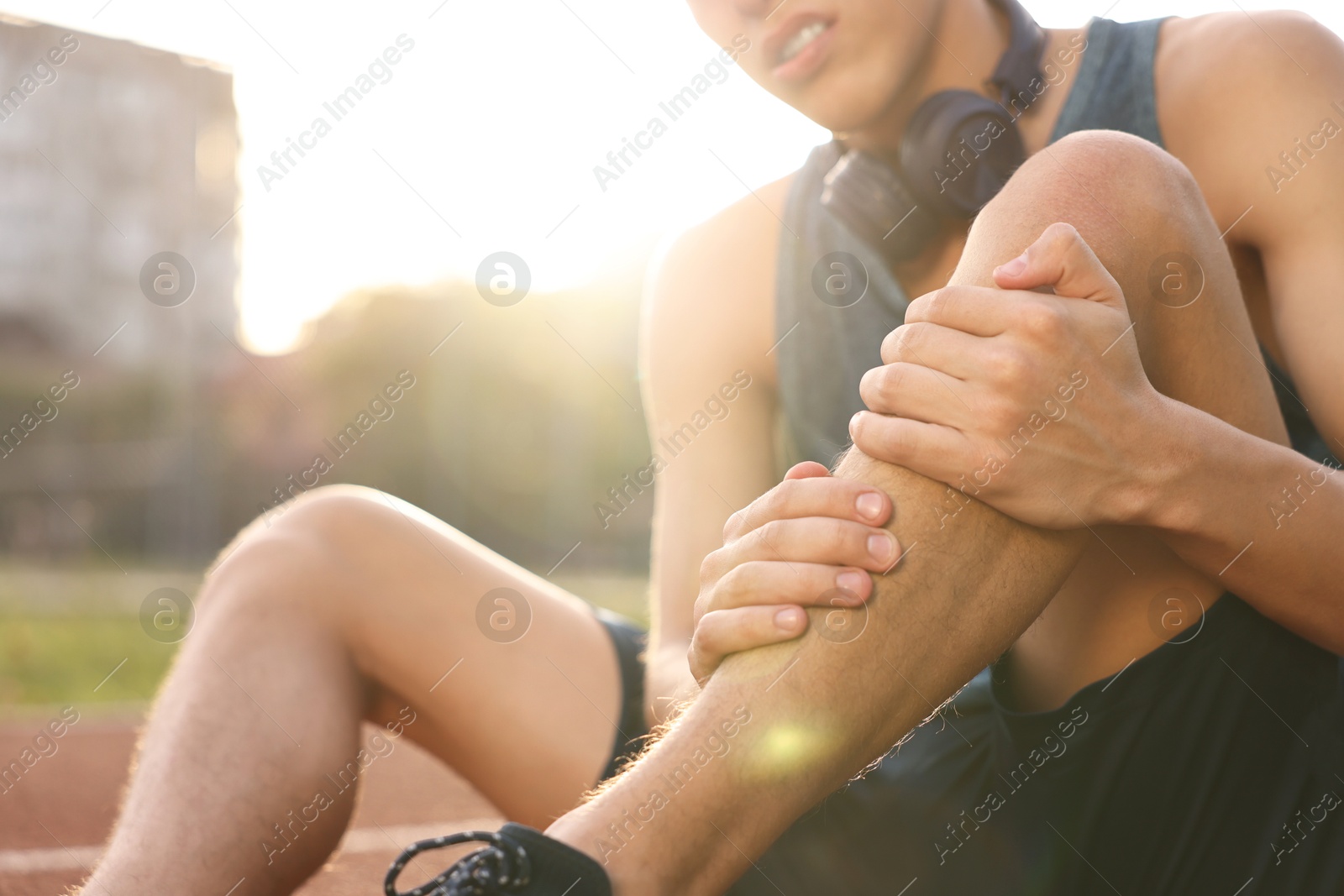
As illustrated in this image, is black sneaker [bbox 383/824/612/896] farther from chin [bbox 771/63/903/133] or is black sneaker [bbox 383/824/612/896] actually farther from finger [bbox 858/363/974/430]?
chin [bbox 771/63/903/133]

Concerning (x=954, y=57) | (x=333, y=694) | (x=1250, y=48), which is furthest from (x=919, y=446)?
(x=954, y=57)

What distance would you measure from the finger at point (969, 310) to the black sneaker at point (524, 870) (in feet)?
1.74

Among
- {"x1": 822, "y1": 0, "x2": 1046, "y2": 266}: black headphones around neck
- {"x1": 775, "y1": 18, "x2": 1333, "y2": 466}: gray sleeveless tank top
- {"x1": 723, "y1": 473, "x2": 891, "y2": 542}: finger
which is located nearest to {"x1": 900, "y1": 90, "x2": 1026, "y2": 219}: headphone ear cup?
{"x1": 822, "y1": 0, "x2": 1046, "y2": 266}: black headphones around neck

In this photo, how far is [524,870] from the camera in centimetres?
79

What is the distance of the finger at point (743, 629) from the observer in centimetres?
85

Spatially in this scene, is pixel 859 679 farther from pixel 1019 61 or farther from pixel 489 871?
pixel 1019 61

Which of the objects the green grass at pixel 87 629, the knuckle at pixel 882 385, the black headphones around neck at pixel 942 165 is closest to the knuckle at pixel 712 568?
the knuckle at pixel 882 385

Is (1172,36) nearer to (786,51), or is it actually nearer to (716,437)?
(786,51)

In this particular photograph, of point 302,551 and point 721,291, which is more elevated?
point 302,551

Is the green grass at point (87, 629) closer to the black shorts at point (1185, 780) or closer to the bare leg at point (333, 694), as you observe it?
→ the bare leg at point (333, 694)

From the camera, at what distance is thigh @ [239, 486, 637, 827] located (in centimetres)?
130

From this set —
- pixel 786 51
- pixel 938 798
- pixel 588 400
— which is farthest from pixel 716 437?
pixel 588 400

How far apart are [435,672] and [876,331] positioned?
0.85m

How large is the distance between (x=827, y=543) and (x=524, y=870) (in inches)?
14.1
